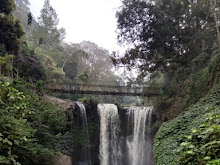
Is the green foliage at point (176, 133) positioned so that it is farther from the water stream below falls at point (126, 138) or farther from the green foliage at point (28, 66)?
the green foliage at point (28, 66)

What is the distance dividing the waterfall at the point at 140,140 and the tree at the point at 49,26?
60.8 feet

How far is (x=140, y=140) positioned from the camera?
48.2 ft

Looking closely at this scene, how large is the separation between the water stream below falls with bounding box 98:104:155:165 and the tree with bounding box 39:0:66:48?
54.8 ft

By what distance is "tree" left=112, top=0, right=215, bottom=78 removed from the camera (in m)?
11.6

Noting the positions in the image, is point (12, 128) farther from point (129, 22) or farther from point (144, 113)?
point (144, 113)

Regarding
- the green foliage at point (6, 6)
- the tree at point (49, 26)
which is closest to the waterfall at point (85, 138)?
the green foliage at point (6, 6)

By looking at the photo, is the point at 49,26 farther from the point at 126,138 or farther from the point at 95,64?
the point at 126,138

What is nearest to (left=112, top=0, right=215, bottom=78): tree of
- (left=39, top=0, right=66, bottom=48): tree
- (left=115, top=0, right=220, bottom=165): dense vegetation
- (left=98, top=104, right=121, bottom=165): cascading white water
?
(left=115, top=0, right=220, bottom=165): dense vegetation

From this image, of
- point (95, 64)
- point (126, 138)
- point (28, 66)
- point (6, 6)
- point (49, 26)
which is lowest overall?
point (126, 138)

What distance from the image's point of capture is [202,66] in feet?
34.6

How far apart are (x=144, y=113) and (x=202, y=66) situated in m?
6.03

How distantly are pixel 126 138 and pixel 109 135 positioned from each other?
5.25 ft

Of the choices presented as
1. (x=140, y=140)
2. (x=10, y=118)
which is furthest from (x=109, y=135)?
(x=10, y=118)

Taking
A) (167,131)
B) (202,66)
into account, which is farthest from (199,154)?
(202,66)
